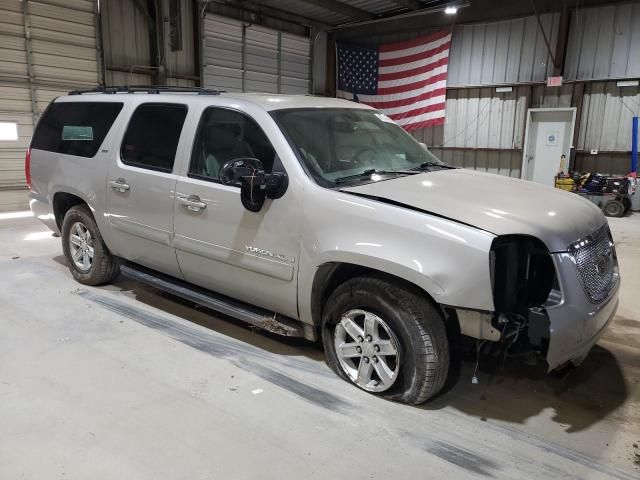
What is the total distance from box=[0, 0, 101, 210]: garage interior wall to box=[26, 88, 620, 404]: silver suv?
7.09 meters

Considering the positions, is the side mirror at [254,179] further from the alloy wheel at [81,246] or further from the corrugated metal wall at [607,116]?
the corrugated metal wall at [607,116]

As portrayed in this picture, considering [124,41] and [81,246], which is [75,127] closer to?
[81,246]

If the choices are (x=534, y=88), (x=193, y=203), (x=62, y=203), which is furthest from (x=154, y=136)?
(x=534, y=88)

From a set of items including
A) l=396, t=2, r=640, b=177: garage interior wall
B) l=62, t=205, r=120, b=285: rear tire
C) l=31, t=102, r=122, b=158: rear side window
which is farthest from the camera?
l=396, t=2, r=640, b=177: garage interior wall

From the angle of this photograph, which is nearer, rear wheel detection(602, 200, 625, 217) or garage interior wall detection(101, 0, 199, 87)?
rear wheel detection(602, 200, 625, 217)

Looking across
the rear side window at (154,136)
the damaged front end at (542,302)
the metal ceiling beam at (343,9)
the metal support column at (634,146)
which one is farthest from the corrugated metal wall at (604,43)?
the rear side window at (154,136)

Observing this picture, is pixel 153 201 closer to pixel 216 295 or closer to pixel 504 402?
pixel 216 295

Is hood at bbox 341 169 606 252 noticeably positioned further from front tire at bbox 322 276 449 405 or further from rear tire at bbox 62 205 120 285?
rear tire at bbox 62 205 120 285

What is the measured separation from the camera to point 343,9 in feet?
45.8

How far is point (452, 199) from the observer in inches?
108

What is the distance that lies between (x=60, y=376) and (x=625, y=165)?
41.2ft

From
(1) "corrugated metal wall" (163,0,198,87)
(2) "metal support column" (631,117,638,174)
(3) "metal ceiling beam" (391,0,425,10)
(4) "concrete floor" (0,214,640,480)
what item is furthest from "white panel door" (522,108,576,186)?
(4) "concrete floor" (0,214,640,480)

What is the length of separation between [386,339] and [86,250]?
10.8ft

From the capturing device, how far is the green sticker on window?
4438 mm
